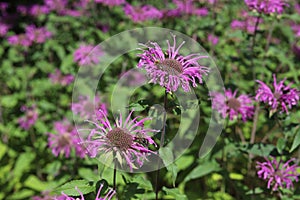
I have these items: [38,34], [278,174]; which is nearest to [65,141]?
[278,174]

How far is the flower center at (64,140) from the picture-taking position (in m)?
2.47

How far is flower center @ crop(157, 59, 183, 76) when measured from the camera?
1.46m

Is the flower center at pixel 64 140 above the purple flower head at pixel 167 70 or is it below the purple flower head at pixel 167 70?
below

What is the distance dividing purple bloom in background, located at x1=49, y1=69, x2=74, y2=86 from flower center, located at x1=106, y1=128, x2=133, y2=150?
186 centimetres

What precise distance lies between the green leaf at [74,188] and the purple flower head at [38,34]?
2304mm

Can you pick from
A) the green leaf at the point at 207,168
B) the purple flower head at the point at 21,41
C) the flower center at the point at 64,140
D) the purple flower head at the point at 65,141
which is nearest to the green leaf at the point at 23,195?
the purple flower head at the point at 65,141

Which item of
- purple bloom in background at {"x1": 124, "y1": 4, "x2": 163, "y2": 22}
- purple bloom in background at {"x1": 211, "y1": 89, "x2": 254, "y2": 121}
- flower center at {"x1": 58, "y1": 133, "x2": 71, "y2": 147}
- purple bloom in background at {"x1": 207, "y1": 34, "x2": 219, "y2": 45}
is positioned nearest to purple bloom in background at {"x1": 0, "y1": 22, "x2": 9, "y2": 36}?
purple bloom in background at {"x1": 124, "y1": 4, "x2": 163, "y2": 22}

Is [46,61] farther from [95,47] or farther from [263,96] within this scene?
[263,96]

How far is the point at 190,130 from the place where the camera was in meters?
2.58

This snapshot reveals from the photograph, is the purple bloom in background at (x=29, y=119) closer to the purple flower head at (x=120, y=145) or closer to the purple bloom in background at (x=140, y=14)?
the purple bloom in background at (x=140, y=14)

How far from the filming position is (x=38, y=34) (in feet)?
11.6

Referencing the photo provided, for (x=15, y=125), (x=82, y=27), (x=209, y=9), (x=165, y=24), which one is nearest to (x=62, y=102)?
(x=15, y=125)

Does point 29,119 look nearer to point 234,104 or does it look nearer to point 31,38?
point 31,38

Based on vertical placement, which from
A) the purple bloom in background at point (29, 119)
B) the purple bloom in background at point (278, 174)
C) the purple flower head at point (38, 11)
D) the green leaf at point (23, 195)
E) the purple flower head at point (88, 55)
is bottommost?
the green leaf at point (23, 195)
